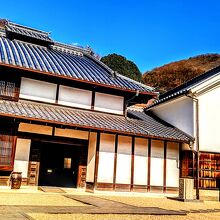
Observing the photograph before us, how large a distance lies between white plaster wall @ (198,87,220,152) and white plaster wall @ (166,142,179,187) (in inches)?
54.1

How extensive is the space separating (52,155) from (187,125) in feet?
26.7

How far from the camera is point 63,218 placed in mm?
6824

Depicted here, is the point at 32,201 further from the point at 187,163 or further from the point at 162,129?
the point at 187,163

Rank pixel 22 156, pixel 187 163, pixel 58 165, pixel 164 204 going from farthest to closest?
pixel 58 165, pixel 187 163, pixel 22 156, pixel 164 204

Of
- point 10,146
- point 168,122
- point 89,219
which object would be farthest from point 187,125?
point 89,219

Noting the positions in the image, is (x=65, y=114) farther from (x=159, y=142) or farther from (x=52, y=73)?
(x=159, y=142)

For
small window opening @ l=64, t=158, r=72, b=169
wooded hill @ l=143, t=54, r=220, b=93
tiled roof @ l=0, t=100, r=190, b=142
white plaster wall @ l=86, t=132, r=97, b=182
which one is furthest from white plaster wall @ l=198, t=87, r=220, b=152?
wooded hill @ l=143, t=54, r=220, b=93

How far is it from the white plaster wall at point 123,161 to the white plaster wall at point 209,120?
160 inches

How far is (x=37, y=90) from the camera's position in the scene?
49.3 ft

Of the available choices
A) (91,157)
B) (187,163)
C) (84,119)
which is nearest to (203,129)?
(187,163)

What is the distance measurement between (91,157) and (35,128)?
9.90 feet

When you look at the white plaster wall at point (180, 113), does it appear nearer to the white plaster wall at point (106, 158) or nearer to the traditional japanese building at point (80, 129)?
the traditional japanese building at point (80, 129)

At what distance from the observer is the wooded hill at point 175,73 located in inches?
1764

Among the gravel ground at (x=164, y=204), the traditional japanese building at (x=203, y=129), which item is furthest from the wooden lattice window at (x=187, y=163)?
the gravel ground at (x=164, y=204)
